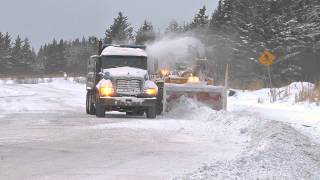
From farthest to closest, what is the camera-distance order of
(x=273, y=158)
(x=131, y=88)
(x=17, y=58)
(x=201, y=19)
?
1. (x=17, y=58)
2. (x=201, y=19)
3. (x=131, y=88)
4. (x=273, y=158)

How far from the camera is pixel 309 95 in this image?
74.4ft

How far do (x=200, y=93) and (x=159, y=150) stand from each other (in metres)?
10.6

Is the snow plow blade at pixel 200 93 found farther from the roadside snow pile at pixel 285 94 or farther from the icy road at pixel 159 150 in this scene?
the roadside snow pile at pixel 285 94

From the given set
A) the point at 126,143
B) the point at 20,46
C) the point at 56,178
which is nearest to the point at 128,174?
the point at 56,178

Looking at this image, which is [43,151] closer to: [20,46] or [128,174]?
[128,174]

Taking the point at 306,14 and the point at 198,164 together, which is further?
the point at 306,14

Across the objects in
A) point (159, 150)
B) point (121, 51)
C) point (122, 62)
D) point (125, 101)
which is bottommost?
point (159, 150)

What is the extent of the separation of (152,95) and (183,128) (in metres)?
4.51

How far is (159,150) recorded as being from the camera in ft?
31.8

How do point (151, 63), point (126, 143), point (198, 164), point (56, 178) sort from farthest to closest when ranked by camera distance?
point (151, 63) < point (126, 143) < point (198, 164) < point (56, 178)

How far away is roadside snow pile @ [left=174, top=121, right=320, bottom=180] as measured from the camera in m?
6.88

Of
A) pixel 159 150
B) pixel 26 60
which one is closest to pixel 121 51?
pixel 159 150

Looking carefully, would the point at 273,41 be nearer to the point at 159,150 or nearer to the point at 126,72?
the point at 126,72

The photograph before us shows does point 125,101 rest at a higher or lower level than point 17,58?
lower
